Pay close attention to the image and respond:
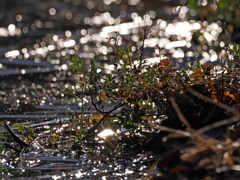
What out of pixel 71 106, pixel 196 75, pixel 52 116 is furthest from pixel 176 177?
pixel 71 106

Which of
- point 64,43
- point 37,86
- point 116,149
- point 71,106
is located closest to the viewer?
point 116,149

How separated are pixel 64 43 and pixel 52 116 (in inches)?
210

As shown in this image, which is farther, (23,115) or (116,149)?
(23,115)

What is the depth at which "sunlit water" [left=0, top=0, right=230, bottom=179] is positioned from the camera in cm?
378

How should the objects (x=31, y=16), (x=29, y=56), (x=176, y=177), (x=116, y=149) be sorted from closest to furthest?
(x=176, y=177) < (x=116, y=149) < (x=29, y=56) < (x=31, y=16)

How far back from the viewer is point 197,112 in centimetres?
412

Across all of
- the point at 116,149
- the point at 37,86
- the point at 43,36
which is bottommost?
the point at 116,149

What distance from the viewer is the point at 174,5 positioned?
15.0 m

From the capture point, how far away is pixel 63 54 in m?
9.53

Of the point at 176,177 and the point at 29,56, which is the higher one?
the point at 29,56

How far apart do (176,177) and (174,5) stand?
41.0ft

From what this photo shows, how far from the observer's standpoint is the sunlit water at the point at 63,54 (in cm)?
378

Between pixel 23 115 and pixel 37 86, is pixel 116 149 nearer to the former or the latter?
pixel 23 115

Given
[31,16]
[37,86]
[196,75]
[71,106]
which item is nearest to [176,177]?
[196,75]
